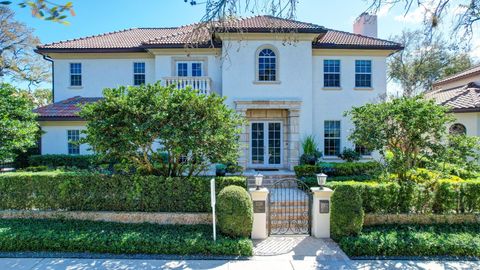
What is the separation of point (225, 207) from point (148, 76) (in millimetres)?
11923

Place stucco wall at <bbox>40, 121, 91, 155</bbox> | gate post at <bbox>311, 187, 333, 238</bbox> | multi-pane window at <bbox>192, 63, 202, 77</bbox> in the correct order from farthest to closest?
multi-pane window at <bbox>192, 63, 202, 77</bbox> < stucco wall at <bbox>40, 121, 91, 155</bbox> < gate post at <bbox>311, 187, 333, 238</bbox>

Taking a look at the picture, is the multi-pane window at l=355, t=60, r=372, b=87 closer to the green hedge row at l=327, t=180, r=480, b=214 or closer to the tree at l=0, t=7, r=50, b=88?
the green hedge row at l=327, t=180, r=480, b=214

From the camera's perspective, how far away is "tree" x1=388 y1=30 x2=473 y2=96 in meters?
30.8

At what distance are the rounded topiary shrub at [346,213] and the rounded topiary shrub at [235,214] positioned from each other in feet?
7.42

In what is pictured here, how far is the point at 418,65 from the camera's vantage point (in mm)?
31438

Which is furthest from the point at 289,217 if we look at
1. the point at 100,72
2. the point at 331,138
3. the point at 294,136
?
the point at 100,72

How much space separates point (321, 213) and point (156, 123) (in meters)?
5.21

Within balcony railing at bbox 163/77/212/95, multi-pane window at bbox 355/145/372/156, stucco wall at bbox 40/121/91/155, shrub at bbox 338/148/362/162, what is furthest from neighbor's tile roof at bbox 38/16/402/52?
shrub at bbox 338/148/362/162

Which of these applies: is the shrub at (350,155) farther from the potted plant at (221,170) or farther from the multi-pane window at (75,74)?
the multi-pane window at (75,74)

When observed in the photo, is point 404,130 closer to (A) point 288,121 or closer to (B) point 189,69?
(A) point 288,121

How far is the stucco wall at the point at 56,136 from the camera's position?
14.4m

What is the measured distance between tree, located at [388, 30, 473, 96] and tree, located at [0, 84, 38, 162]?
35.0 m

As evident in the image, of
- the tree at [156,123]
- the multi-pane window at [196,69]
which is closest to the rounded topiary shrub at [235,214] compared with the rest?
the tree at [156,123]

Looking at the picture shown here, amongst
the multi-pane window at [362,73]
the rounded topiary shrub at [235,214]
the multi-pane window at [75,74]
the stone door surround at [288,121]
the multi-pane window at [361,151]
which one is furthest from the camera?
the multi-pane window at [75,74]
